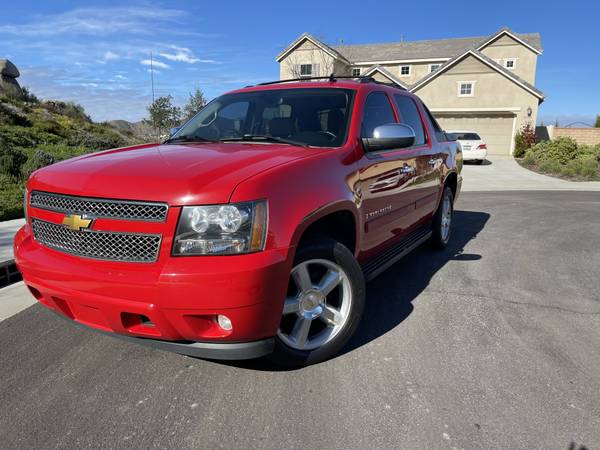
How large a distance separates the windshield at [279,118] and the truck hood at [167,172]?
1.18 ft

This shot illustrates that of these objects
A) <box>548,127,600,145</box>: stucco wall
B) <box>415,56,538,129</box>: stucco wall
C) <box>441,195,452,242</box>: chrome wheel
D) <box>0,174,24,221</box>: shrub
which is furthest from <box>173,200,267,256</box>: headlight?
<box>548,127,600,145</box>: stucco wall

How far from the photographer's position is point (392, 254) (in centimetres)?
414

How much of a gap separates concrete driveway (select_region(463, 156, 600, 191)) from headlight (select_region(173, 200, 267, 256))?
43.1 feet

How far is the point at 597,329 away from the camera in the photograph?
11.7ft

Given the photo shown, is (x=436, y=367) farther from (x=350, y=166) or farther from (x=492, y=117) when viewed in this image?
(x=492, y=117)

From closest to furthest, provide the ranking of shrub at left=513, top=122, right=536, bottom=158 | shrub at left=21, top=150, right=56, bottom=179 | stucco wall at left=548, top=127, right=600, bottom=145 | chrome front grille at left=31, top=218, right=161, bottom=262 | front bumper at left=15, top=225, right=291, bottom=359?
front bumper at left=15, top=225, right=291, bottom=359, chrome front grille at left=31, top=218, right=161, bottom=262, shrub at left=21, top=150, right=56, bottom=179, shrub at left=513, top=122, right=536, bottom=158, stucco wall at left=548, top=127, right=600, bottom=145

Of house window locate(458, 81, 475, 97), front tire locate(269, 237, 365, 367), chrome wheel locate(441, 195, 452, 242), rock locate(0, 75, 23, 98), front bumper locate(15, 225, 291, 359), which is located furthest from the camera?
house window locate(458, 81, 475, 97)

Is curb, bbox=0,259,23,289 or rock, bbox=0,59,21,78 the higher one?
rock, bbox=0,59,21,78

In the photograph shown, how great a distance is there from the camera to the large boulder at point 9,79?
21859 millimetres

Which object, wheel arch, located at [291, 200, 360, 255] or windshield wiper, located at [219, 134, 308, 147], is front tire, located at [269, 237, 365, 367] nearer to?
wheel arch, located at [291, 200, 360, 255]

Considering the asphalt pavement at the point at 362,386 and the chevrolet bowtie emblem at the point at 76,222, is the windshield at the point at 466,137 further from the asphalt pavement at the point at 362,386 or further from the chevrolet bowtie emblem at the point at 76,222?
the chevrolet bowtie emblem at the point at 76,222

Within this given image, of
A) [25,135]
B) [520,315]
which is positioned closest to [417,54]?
[25,135]

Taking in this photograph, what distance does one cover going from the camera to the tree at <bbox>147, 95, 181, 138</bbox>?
105 feet

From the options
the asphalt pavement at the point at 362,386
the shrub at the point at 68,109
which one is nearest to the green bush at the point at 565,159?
the asphalt pavement at the point at 362,386
